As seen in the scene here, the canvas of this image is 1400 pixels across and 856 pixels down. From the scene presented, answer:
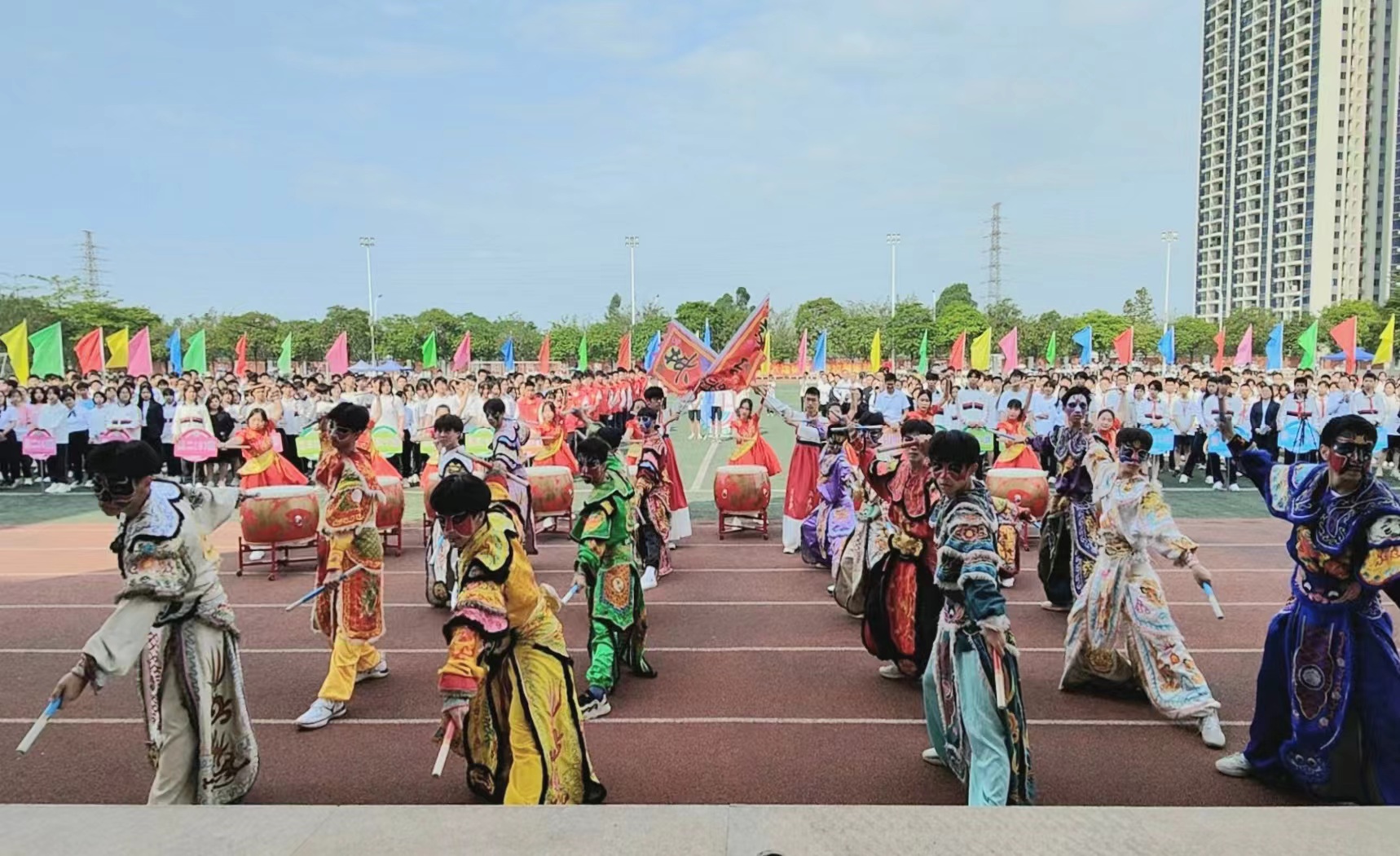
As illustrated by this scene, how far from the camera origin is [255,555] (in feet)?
33.7

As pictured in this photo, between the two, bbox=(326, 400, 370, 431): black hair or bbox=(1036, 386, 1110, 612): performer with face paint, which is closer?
bbox=(326, 400, 370, 431): black hair

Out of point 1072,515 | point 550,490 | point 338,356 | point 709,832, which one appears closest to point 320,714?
point 709,832

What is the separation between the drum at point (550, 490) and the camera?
1080 cm

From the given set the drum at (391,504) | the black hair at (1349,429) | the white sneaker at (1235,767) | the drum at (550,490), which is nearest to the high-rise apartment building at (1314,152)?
the drum at (550,490)

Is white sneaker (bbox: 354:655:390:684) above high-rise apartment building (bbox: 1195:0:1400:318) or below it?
below

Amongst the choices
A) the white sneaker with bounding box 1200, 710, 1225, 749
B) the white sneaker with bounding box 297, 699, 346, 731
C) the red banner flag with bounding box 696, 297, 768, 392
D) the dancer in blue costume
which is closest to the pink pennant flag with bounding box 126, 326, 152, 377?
the red banner flag with bounding box 696, 297, 768, 392

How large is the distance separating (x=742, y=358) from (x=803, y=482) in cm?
161

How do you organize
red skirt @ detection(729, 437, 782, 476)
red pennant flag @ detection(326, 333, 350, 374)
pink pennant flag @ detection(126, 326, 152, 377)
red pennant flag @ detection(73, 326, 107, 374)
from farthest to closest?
1. red pennant flag @ detection(326, 333, 350, 374)
2. red pennant flag @ detection(73, 326, 107, 374)
3. pink pennant flag @ detection(126, 326, 152, 377)
4. red skirt @ detection(729, 437, 782, 476)

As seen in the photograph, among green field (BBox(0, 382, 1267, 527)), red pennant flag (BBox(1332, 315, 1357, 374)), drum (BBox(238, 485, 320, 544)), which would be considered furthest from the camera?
red pennant flag (BBox(1332, 315, 1357, 374))

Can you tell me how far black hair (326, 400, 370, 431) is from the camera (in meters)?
A: 5.65

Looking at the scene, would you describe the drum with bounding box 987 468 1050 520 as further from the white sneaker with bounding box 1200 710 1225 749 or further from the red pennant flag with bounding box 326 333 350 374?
the red pennant flag with bounding box 326 333 350 374

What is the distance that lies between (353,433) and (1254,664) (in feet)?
20.1

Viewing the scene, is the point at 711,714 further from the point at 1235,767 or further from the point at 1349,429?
the point at 1349,429

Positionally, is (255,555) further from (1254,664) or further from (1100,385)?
(1100,385)
